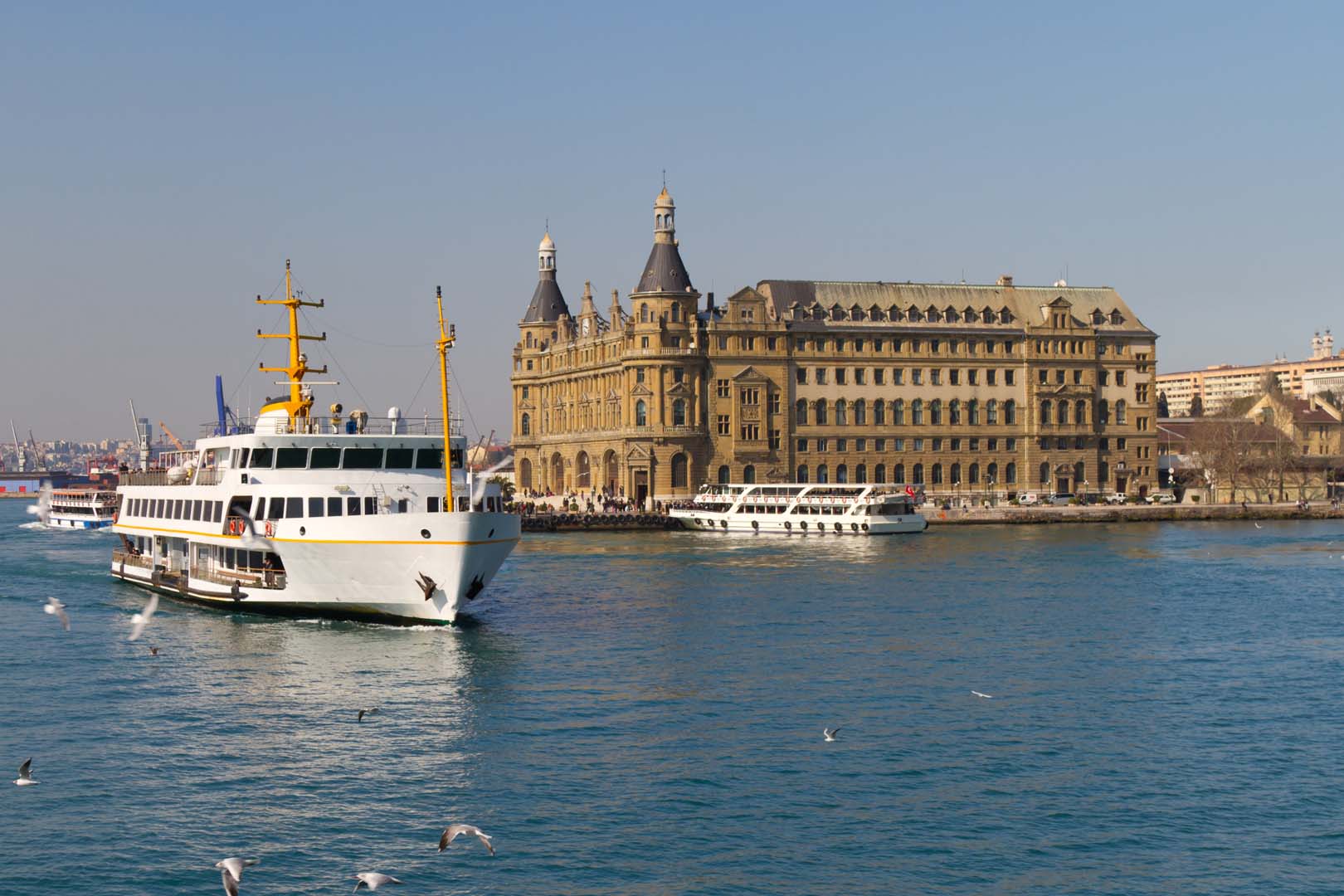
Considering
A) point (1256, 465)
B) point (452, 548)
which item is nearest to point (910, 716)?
point (452, 548)

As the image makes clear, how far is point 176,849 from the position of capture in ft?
101

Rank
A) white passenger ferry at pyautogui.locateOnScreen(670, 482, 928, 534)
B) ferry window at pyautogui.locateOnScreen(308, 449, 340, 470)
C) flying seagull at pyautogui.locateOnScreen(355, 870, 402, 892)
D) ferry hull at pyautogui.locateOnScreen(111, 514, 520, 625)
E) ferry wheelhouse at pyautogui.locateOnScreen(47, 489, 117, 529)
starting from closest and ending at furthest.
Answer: flying seagull at pyautogui.locateOnScreen(355, 870, 402, 892) < ferry hull at pyautogui.locateOnScreen(111, 514, 520, 625) < ferry window at pyautogui.locateOnScreen(308, 449, 340, 470) < white passenger ferry at pyautogui.locateOnScreen(670, 482, 928, 534) < ferry wheelhouse at pyautogui.locateOnScreen(47, 489, 117, 529)

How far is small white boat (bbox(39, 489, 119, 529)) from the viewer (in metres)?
153

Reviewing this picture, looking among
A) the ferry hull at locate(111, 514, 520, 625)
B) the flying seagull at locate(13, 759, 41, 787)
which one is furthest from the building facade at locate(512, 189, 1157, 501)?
the flying seagull at locate(13, 759, 41, 787)

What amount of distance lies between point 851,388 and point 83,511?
82463 mm

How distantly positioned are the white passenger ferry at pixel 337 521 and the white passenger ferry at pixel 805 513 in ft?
219

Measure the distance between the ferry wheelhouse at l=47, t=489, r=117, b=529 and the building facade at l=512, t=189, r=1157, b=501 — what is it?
49.1m

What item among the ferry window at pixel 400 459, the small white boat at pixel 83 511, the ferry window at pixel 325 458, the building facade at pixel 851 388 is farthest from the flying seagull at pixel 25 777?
the small white boat at pixel 83 511

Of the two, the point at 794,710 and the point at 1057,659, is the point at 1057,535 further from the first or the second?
the point at 794,710

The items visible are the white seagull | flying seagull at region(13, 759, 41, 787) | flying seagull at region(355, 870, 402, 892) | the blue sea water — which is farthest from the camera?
the white seagull

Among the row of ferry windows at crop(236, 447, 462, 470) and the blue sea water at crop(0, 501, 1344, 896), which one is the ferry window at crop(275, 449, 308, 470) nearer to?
the row of ferry windows at crop(236, 447, 462, 470)

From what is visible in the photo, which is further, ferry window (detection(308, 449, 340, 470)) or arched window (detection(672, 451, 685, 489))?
arched window (detection(672, 451, 685, 489))

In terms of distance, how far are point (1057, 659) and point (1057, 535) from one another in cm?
7172

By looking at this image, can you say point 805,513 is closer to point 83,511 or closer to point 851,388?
point 851,388
